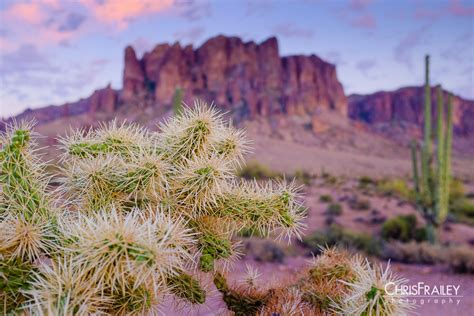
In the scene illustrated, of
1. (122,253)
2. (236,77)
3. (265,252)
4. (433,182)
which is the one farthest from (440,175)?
(236,77)

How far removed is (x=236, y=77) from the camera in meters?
107

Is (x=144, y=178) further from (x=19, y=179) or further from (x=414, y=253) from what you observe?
(x=414, y=253)

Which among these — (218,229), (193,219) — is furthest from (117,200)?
(218,229)

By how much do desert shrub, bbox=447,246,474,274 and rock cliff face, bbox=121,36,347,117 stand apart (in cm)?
8291

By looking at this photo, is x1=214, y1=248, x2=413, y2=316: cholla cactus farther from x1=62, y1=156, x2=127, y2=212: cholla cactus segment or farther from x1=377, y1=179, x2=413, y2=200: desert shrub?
x1=377, y1=179, x2=413, y2=200: desert shrub

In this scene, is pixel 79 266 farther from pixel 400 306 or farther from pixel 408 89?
pixel 408 89

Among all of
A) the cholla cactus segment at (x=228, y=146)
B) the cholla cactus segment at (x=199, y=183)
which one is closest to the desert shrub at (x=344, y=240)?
the cholla cactus segment at (x=228, y=146)

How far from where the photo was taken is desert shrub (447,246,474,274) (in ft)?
35.7

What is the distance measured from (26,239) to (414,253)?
12.3 metres

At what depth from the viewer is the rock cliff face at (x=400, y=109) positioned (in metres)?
121

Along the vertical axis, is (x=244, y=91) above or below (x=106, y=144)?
above

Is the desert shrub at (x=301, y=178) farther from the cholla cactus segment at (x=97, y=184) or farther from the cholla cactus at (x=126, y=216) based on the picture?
the cholla cactus segment at (x=97, y=184)

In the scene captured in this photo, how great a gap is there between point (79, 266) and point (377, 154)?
81234 mm

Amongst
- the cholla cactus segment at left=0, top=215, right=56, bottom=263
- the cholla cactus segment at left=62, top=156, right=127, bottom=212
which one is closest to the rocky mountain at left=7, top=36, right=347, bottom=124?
the cholla cactus segment at left=62, top=156, right=127, bottom=212
